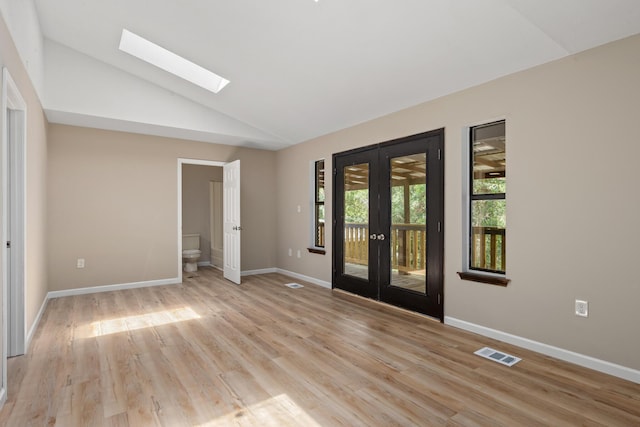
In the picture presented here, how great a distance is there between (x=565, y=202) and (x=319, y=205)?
3559 mm

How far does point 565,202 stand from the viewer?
2.73 metres

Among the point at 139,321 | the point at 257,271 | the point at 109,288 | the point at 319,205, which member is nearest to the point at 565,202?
the point at 319,205

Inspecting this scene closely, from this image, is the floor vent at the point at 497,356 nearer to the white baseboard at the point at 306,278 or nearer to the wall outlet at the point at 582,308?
the wall outlet at the point at 582,308

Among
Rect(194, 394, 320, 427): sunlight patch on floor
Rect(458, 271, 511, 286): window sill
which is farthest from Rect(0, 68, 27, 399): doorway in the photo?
Rect(458, 271, 511, 286): window sill

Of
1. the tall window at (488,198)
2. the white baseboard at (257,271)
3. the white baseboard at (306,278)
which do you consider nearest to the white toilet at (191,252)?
the white baseboard at (257,271)

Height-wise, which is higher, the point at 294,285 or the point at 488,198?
the point at 488,198

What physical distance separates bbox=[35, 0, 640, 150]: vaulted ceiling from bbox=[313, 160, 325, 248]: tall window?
2.04 feet

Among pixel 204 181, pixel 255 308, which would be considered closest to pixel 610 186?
pixel 255 308

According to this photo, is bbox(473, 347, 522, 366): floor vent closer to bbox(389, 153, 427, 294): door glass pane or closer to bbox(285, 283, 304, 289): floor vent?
bbox(389, 153, 427, 294): door glass pane

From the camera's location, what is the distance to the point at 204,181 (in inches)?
297

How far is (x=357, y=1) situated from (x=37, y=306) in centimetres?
438

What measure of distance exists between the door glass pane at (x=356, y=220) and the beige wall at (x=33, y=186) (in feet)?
11.8

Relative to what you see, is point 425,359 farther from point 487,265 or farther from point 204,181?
point 204,181

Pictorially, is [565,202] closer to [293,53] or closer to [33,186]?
[293,53]
